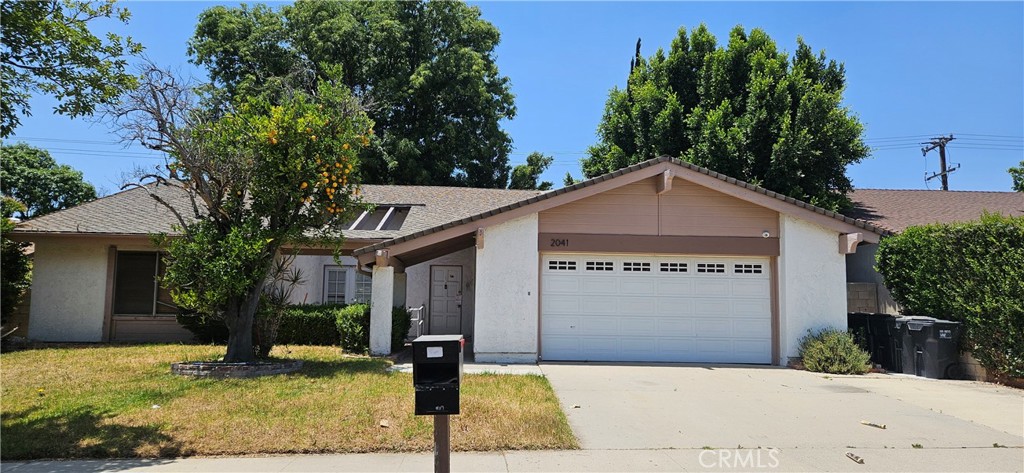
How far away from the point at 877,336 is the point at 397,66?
2324 cm

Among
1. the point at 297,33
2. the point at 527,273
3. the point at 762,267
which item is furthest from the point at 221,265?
the point at 297,33

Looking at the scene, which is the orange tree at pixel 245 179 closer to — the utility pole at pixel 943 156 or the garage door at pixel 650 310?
the garage door at pixel 650 310

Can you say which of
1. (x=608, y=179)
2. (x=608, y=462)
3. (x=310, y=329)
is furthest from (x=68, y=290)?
(x=608, y=462)

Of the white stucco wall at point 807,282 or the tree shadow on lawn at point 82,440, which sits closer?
the tree shadow on lawn at point 82,440

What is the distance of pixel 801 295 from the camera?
12.3 metres

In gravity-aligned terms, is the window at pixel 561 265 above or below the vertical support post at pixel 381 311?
above

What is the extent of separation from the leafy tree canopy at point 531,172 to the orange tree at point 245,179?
63.7 feet

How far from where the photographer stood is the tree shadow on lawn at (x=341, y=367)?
9812 millimetres

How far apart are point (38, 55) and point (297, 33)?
22.3 m

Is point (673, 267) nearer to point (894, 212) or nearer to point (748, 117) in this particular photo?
point (748, 117)

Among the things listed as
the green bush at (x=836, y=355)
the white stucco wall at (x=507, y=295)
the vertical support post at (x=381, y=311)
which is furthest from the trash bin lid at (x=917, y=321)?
the vertical support post at (x=381, y=311)

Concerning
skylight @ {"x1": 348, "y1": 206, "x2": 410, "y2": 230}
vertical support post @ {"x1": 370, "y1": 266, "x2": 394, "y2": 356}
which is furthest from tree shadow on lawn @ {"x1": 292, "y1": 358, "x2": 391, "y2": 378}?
skylight @ {"x1": 348, "y1": 206, "x2": 410, "y2": 230}

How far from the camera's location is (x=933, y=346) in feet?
35.2

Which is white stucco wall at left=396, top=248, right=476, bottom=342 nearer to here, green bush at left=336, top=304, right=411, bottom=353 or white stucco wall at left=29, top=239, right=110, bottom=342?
green bush at left=336, top=304, right=411, bottom=353
